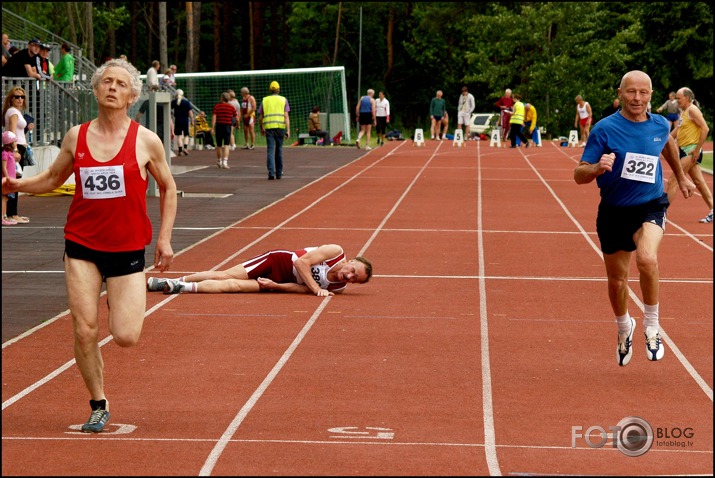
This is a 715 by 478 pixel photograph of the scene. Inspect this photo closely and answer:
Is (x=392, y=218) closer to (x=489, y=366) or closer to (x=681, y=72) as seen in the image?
(x=489, y=366)

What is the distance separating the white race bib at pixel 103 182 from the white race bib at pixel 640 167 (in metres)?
3.53

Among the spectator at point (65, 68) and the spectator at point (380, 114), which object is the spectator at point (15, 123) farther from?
the spectator at point (380, 114)

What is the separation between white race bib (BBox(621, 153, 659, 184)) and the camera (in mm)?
8539

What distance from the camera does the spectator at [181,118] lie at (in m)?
35.0

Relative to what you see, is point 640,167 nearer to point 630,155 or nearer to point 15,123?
point 630,155

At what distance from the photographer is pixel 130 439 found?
6863 mm

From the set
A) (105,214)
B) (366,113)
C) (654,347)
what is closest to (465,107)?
(366,113)

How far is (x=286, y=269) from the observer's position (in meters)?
12.4

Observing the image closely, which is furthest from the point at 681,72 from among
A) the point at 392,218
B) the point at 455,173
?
the point at 392,218

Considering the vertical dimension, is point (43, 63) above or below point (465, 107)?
above

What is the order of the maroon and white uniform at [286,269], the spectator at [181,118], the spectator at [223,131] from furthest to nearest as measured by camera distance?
the spectator at [181,118]
the spectator at [223,131]
the maroon and white uniform at [286,269]

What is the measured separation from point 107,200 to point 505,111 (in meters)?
41.6

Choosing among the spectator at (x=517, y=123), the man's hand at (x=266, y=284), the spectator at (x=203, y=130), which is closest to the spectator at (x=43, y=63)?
the spectator at (x=203, y=130)

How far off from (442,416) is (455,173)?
80.3 ft
